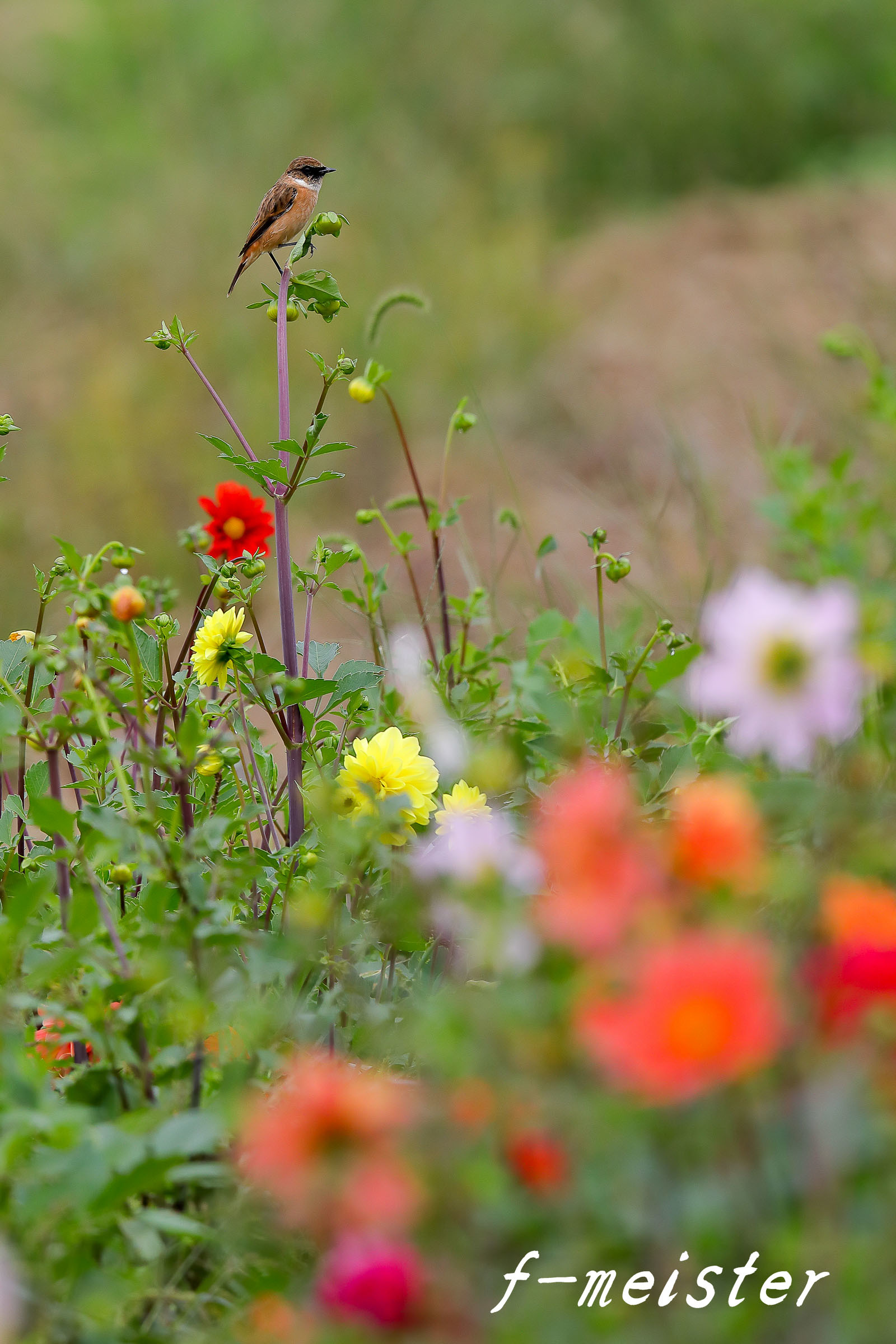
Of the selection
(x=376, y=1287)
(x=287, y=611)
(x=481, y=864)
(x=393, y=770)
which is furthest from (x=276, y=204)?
(x=376, y=1287)

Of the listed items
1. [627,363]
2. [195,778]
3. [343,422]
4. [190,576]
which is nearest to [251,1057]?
[195,778]

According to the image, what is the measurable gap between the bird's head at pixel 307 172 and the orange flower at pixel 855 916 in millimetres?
566

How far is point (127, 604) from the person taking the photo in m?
0.49

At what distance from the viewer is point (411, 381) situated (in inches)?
156

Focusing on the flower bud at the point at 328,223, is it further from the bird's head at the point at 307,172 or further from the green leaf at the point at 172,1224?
the green leaf at the point at 172,1224

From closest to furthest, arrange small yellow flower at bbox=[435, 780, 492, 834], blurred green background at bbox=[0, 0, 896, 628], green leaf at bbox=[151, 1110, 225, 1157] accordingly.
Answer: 1. green leaf at bbox=[151, 1110, 225, 1157]
2. small yellow flower at bbox=[435, 780, 492, 834]
3. blurred green background at bbox=[0, 0, 896, 628]

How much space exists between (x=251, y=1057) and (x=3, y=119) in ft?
18.3

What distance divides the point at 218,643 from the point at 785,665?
1.35ft

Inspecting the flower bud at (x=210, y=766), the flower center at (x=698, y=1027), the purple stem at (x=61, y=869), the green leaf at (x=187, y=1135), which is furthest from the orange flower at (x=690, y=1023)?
the flower bud at (x=210, y=766)

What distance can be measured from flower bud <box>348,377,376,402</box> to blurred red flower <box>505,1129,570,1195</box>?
493 millimetres

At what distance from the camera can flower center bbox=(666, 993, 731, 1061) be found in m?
0.25

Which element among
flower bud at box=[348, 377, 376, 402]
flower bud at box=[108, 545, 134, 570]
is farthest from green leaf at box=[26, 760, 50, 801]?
flower bud at box=[348, 377, 376, 402]

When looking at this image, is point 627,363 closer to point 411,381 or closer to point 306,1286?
point 411,381

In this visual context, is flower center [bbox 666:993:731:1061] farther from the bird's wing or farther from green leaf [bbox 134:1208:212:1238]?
the bird's wing
